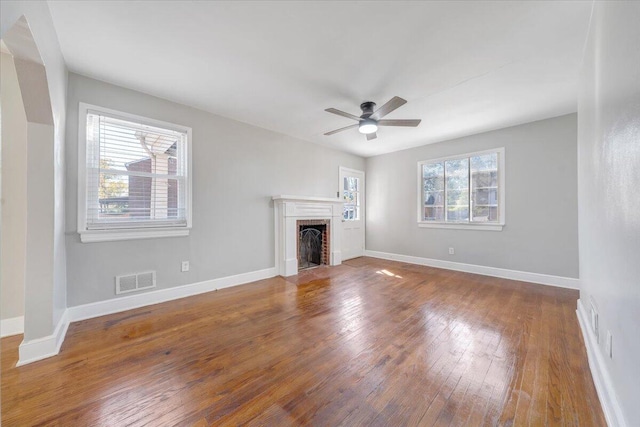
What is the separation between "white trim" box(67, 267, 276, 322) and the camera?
2621mm

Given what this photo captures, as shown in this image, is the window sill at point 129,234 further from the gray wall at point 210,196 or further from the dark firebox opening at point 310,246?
the dark firebox opening at point 310,246

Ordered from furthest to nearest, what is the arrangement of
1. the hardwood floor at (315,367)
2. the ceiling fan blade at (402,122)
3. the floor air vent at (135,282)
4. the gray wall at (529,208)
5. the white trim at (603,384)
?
the gray wall at (529,208)
the ceiling fan blade at (402,122)
the floor air vent at (135,282)
the hardwood floor at (315,367)
the white trim at (603,384)

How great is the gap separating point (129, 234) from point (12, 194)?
3.24 ft

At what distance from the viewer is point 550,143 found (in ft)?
12.3

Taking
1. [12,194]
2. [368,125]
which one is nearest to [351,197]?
[368,125]

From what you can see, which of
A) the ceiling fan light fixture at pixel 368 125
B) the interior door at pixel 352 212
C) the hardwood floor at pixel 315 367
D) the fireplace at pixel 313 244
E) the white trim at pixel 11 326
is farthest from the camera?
the interior door at pixel 352 212

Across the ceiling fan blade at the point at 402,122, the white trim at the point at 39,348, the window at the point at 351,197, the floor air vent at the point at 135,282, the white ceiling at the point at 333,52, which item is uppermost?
the white ceiling at the point at 333,52

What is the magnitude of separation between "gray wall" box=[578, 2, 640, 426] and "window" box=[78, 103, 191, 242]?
3.90 metres

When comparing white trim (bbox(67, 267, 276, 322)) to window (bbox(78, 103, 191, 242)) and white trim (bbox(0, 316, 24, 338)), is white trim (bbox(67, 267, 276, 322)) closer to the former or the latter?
white trim (bbox(0, 316, 24, 338))

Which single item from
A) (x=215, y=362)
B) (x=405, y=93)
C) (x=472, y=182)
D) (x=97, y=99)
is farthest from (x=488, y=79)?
(x=97, y=99)

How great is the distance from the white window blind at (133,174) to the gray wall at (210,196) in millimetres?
139

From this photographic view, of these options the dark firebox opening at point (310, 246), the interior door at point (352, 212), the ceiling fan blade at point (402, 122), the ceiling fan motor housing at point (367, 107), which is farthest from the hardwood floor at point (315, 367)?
the interior door at point (352, 212)

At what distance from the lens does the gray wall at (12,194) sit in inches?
90.9

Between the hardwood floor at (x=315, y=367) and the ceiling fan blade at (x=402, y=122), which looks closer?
the hardwood floor at (x=315, y=367)
